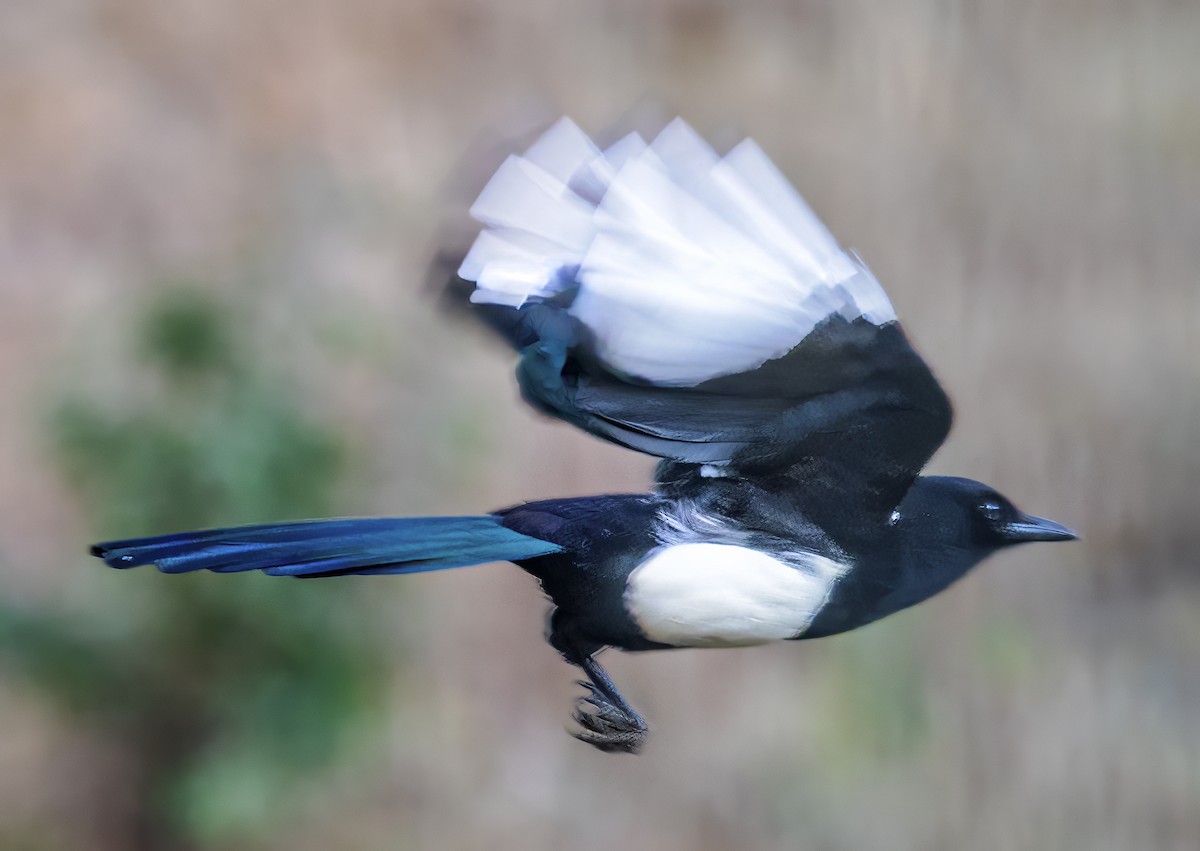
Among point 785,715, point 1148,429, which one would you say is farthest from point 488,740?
point 1148,429

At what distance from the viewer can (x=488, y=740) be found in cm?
369

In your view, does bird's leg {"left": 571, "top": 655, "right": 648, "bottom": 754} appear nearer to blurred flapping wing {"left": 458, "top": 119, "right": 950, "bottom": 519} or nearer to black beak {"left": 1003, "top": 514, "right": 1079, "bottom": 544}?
blurred flapping wing {"left": 458, "top": 119, "right": 950, "bottom": 519}

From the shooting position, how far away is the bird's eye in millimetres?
1248

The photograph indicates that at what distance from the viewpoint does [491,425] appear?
3.17 m

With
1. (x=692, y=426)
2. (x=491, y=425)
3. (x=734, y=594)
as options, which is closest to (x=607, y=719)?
(x=734, y=594)

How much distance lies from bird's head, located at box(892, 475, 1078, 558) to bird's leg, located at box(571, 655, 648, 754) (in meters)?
0.35

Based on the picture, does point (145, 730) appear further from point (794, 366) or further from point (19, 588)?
point (794, 366)

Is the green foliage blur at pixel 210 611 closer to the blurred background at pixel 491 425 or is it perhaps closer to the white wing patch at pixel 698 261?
the blurred background at pixel 491 425

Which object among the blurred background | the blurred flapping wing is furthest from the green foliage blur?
the blurred flapping wing

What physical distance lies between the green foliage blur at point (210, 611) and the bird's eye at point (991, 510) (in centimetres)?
177

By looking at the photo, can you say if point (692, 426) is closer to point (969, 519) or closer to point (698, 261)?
point (698, 261)

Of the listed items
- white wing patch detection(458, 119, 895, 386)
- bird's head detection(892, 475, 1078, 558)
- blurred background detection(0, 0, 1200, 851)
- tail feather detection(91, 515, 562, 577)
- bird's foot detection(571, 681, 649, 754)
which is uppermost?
blurred background detection(0, 0, 1200, 851)

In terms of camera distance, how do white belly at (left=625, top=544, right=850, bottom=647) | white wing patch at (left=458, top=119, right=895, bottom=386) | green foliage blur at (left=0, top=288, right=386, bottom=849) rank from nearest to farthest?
white wing patch at (left=458, top=119, right=895, bottom=386), white belly at (left=625, top=544, right=850, bottom=647), green foliage blur at (left=0, top=288, right=386, bottom=849)

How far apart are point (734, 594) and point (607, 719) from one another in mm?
211
